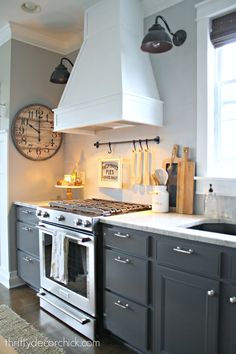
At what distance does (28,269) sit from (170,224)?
1862 mm

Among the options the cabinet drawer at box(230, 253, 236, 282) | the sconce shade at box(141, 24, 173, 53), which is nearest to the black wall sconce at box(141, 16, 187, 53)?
the sconce shade at box(141, 24, 173, 53)

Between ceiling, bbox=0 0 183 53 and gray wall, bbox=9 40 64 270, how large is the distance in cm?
17

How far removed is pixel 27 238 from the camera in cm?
315

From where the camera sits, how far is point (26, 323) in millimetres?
2504

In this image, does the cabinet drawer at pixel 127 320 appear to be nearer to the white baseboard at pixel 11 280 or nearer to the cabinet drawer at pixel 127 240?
the cabinet drawer at pixel 127 240

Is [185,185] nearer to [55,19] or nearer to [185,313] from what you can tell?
[185,313]

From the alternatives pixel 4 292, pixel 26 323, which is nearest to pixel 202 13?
pixel 26 323

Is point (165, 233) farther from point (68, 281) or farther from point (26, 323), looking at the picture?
point (26, 323)

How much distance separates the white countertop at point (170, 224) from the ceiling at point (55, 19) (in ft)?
5.96

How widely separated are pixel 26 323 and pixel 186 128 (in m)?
2.12

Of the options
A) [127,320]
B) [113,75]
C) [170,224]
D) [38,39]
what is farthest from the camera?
[38,39]

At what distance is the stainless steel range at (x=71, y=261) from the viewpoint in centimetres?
227

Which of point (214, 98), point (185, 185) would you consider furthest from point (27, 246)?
point (214, 98)

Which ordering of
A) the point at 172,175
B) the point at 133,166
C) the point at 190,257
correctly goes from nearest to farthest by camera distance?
the point at 190,257 → the point at 172,175 → the point at 133,166
